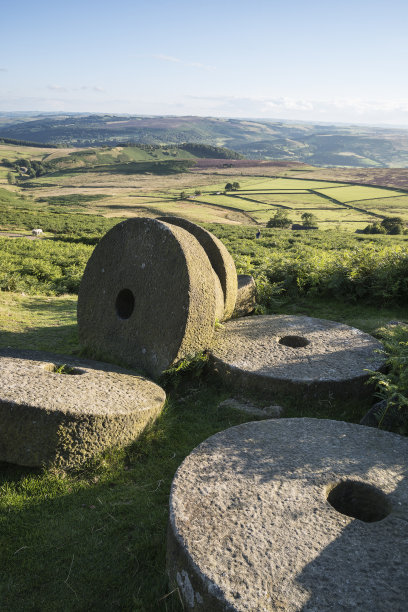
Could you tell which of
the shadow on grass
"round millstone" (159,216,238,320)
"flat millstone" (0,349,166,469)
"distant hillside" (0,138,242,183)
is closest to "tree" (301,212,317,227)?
"round millstone" (159,216,238,320)

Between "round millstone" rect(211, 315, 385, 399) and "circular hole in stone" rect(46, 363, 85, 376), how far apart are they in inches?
83.0

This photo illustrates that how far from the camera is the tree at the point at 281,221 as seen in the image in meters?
59.6

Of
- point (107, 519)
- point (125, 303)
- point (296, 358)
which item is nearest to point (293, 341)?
point (296, 358)

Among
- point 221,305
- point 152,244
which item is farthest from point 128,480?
point 221,305

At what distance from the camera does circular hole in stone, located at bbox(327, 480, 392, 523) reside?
13.5 ft

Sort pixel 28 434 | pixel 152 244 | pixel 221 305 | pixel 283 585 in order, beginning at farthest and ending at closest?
pixel 221 305
pixel 152 244
pixel 28 434
pixel 283 585

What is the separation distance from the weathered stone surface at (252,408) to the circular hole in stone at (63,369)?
2.05 metres

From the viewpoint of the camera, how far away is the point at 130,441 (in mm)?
5344

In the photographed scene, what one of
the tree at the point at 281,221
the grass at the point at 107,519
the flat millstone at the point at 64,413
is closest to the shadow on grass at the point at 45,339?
the flat millstone at the point at 64,413

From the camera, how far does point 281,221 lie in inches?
2354

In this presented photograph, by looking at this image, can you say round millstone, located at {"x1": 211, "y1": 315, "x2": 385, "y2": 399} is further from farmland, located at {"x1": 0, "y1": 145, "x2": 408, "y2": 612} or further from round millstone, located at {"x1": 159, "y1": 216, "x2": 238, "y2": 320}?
round millstone, located at {"x1": 159, "y1": 216, "x2": 238, "y2": 320}

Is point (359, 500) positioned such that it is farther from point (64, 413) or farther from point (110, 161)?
point (110, 161)

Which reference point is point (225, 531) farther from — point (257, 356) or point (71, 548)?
point (257, 356)

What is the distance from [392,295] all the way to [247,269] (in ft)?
12.8
